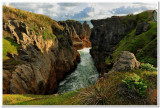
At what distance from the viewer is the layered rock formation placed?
273 ft

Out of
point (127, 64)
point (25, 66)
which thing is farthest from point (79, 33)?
point (127, 64)

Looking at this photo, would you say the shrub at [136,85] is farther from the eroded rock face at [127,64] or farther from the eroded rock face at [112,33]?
the eroded rock face at [112,33]

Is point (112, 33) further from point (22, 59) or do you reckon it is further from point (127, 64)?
point (22, 59)

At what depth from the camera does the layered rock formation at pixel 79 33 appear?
83312 millimetres

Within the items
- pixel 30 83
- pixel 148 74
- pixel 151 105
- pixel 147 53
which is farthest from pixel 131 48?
pixel 30 83

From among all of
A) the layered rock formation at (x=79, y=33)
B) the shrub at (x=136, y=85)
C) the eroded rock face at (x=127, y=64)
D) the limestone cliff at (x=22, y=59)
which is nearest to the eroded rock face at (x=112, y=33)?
the limestone cliff at (x=22, y=59)

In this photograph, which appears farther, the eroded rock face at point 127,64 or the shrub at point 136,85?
the eroded rock face at point 127,64

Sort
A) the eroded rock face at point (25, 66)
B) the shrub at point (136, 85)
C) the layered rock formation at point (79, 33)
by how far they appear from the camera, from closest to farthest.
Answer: the shrub at point (136, 85) → the eroded rock face at point (25, 66) → the layered rock formation at point (79, 33)

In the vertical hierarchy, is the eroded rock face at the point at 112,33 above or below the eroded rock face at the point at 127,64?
above

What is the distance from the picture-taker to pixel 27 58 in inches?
736

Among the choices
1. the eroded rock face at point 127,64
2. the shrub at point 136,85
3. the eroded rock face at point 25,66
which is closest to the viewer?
the shrub at point 136,85

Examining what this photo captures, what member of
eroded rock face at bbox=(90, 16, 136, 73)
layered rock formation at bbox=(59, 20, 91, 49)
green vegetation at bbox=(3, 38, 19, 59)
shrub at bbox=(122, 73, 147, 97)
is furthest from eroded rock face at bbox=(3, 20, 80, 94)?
layered rock formation at bbox=(59, 20, 91, 49)

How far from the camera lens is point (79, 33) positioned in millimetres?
94125

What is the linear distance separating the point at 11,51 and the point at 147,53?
27558 millimetres
